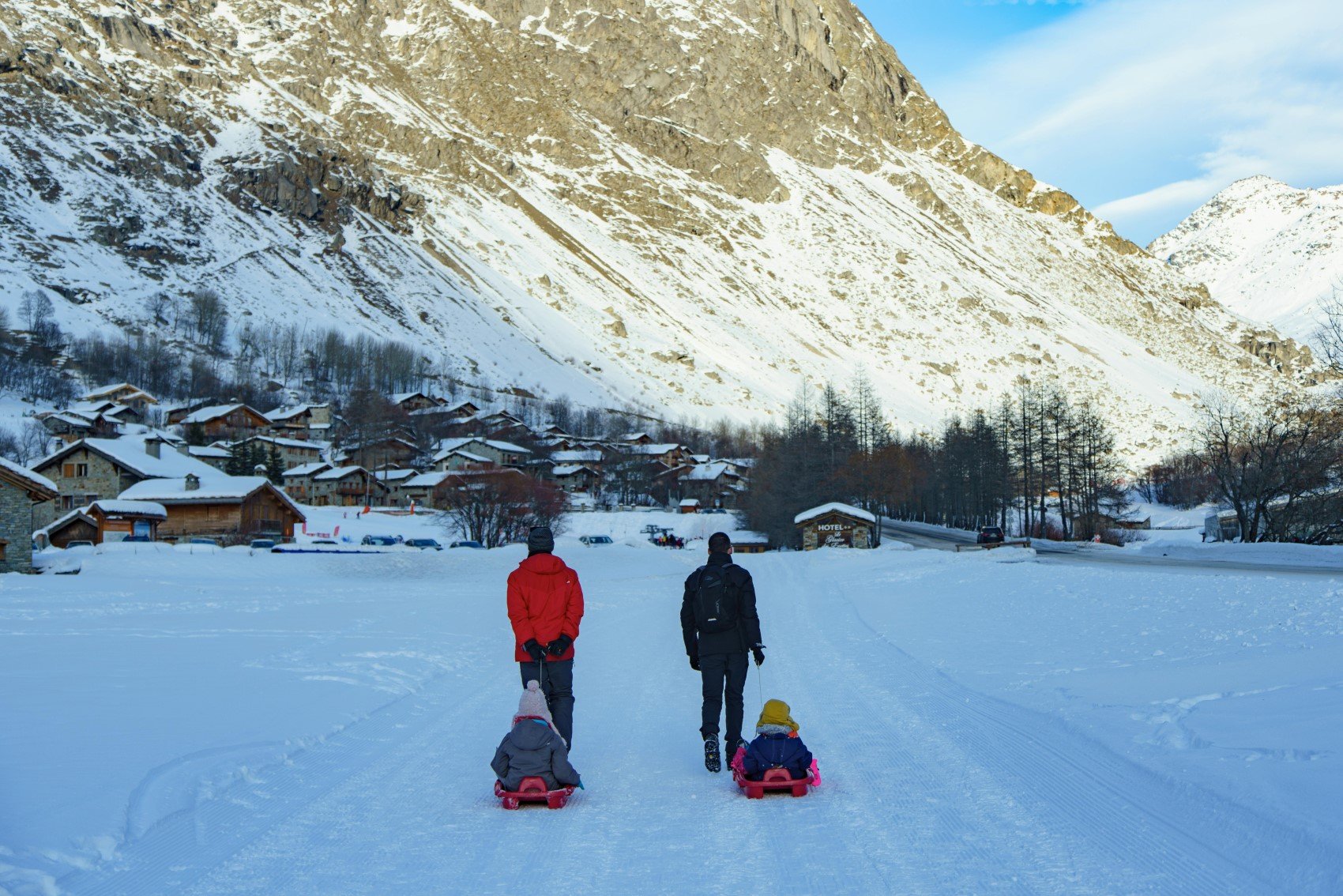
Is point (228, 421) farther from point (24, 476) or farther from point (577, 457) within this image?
point (24, 476)

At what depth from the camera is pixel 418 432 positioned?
387 ft

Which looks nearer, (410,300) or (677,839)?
(677,839)

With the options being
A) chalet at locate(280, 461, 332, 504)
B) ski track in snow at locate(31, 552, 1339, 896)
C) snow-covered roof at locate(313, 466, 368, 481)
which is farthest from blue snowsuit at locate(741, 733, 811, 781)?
chalet at locate(280, 461, 332, 504)

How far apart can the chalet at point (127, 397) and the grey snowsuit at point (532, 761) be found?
11074cm

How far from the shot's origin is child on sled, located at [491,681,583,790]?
680 centimetres

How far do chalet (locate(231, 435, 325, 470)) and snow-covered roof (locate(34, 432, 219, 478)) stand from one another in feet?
102

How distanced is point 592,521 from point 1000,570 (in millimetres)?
59915

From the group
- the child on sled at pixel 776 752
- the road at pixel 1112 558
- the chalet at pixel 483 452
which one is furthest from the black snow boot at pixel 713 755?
the chalet at pixel 483 452

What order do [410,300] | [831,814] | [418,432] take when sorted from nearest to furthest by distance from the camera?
1. [831,814]
2. [418,432]
3. [410,300]

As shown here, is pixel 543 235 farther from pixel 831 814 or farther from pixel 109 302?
pixel 831 814

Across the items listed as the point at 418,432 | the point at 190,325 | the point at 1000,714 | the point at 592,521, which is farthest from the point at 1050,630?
the point at 190,325

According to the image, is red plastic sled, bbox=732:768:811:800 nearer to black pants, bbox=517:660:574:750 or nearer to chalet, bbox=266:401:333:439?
black pants, bbox=517:660:574:750

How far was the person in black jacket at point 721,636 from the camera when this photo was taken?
7.92m

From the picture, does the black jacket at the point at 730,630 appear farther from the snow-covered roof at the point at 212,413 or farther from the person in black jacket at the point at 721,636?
the snow-covered roof at the point at 212,413
